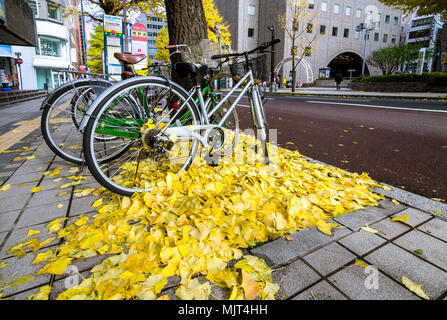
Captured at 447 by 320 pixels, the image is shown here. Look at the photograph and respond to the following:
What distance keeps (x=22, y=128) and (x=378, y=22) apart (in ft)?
190

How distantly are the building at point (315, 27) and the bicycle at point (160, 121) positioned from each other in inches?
1631

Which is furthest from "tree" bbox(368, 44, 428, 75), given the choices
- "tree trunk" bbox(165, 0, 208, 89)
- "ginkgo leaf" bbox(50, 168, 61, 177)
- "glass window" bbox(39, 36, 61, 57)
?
"ginkgo leaf" bbox(50, 168, 61, 177)

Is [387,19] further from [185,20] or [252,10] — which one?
[185,20]

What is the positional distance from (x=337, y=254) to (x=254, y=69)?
2.09 m

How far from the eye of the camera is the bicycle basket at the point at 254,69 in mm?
2902

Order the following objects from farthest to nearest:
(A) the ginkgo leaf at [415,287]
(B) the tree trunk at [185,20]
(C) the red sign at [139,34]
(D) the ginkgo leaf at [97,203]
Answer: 1. (C) the red sign at [139,34]
2. (B) the tree trunk at [185,20]
3. (D) the ginkgo leaf at [97,203]
4. (A) the ginkgo leaf at [415,287]

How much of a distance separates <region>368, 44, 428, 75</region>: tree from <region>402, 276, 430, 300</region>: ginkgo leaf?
53468mm

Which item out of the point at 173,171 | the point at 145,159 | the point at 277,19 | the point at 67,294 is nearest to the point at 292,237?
the point at 67,294

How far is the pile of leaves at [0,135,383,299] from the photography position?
4.47 ft

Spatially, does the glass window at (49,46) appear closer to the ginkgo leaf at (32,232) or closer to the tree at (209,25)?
the tree at (209,25)

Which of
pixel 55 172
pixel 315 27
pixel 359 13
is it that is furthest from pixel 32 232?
pixel 359 13

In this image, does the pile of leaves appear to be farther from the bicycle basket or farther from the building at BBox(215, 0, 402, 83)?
the building at BBox(215, 0, 402, 83)

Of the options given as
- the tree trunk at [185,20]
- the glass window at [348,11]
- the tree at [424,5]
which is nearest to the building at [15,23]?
the tree trunk at [185,20]

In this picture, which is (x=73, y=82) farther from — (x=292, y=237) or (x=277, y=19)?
(x=277, y=19)
